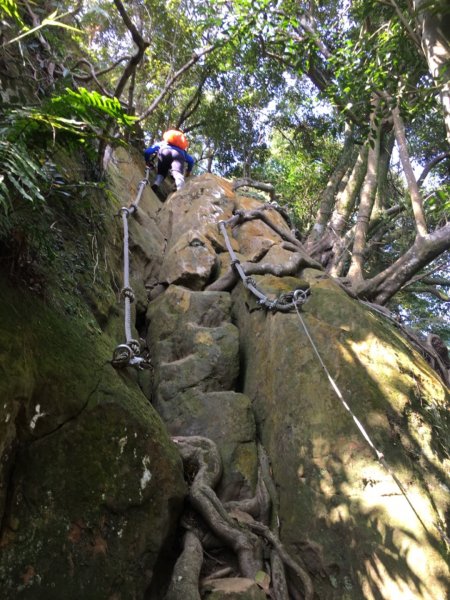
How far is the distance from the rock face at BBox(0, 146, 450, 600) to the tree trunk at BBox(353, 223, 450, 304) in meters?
1.26

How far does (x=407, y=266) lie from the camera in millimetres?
5965

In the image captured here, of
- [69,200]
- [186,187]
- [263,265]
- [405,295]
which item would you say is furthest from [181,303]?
[405,295]

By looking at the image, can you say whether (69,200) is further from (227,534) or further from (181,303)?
(227,534)

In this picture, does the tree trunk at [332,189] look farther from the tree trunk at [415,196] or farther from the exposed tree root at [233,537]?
the exposed tree root at [233,537]

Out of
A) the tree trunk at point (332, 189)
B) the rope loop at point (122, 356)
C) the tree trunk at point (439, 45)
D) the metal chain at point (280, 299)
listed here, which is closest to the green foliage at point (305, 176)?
the tree trunk at point (332, 189)

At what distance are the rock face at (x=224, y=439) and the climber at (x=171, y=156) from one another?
4.64 meters

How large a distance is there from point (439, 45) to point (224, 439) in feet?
11.4

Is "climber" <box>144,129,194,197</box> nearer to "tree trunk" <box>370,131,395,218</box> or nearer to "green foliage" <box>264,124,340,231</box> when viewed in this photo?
"green foliage" <box>264,124,340,231</box>

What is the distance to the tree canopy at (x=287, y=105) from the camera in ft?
9.02

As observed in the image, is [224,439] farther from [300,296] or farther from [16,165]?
[16,165]

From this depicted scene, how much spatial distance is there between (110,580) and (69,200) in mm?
3098

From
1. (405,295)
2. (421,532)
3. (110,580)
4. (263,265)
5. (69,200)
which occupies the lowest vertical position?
(110,580)

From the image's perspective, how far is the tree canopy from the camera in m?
2.75

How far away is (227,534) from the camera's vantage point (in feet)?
9.97
